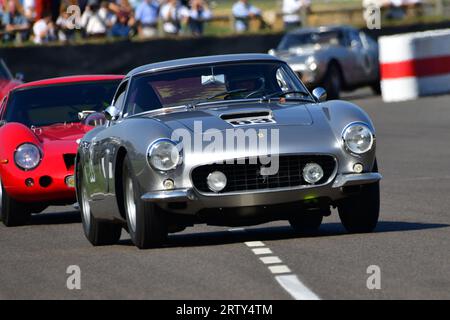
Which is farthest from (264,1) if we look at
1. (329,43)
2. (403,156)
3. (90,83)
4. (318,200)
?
(318,200)

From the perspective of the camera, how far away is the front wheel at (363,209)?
31.1 ft

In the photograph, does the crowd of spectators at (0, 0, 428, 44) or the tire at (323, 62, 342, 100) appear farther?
the crowd of spectators at (0, 0, 428, 44)

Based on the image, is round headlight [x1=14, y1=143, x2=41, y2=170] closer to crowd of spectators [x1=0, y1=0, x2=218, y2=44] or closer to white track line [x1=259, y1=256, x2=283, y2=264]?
white track line [x1=259, y1=256, x2=283, y2=264]

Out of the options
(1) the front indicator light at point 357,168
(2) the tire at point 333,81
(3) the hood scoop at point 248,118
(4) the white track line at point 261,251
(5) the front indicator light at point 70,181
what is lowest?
(2) the tire at point 333,81

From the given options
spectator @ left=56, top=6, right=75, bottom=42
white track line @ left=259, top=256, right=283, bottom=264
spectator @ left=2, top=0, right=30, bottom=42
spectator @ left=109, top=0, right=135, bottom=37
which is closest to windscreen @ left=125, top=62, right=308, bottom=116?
white track line @ left=259, top=256, right=283, bottom=264

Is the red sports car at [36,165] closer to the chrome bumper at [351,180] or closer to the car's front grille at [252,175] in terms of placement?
the car's front grille at [252,175]

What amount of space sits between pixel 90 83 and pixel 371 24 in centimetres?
2107

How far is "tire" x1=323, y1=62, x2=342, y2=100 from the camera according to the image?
28.7m

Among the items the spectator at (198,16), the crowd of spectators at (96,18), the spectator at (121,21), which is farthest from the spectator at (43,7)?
the spectator at (198,16)

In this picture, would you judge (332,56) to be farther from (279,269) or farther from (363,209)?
(279,269)

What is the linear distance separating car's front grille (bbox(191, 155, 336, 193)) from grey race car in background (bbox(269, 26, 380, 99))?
758 inches

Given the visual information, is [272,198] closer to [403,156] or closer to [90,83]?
[90,83]

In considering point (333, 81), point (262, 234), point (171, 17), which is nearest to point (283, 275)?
point (262, 234)

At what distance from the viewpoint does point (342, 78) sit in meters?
29.2
